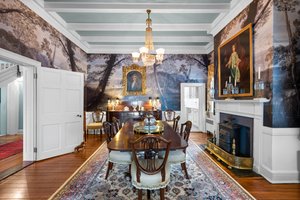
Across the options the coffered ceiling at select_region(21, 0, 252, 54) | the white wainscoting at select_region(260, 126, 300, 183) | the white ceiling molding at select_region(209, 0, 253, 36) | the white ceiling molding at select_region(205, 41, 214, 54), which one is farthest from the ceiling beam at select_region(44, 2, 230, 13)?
the white ceiling molding at select_region(205, 41, 214, 54)

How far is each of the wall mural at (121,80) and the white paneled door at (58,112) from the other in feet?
6.14

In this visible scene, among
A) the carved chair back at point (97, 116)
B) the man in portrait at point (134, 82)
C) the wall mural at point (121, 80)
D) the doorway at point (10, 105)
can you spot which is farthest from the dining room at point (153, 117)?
the man in portrait at point (134, 82)

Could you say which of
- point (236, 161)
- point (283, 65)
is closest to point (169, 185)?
point (236, 161)

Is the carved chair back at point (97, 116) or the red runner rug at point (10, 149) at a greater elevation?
the carved chair back at point (97, 116)

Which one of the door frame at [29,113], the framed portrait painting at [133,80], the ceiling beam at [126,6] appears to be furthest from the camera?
the framed portrait painting at [133,80]

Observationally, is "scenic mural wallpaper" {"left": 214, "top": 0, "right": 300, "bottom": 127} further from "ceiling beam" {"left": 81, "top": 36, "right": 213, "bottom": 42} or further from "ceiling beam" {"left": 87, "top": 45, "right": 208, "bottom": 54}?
"ceiling beam" {"left": 87, "top": 45, "right": 208, "bottom": 54}

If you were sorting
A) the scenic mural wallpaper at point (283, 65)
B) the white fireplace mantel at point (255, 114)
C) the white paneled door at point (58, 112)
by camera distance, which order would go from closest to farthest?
the scenic mural wallpaper at point (283, 65), the white fireplace mantel at point (255, 114), the white paneled door at point (58, 112)

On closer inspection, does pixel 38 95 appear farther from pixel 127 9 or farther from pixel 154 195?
pixel 154 195

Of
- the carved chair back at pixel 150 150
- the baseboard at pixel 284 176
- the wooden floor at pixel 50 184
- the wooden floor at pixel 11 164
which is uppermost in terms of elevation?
the carved chair back at pixel 150 150

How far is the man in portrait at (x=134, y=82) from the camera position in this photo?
7.18 metres

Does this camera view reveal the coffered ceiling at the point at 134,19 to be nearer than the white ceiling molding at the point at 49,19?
No

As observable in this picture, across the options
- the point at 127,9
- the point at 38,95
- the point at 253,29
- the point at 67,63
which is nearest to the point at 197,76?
the point at 253,29

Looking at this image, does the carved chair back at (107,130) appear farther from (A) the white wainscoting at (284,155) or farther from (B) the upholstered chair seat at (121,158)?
(A) the white wainscoting at (284,155)

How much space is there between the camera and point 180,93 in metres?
7.28
